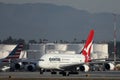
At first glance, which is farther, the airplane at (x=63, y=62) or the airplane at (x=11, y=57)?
the airplane at (x=11, y=57)

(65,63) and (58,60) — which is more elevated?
(58,60)

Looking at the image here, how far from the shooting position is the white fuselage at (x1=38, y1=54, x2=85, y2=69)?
328 feet

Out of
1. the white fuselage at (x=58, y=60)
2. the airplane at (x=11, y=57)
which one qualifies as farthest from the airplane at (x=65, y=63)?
the airplane at (x=11, y=57)

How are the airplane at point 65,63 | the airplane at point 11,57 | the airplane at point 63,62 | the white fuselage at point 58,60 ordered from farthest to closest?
the airplane at point 11,57 → the airplane at point 65,63 → the airplane at point 63,62 → the white fuselage at point 58,60

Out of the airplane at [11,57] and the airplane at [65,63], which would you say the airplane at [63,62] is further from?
the airplane at [11,57]

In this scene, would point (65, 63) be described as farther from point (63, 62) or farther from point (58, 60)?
point (58, 60)

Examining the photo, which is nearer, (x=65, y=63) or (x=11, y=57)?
(x=65, y=63)

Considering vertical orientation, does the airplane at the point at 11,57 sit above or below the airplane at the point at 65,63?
above

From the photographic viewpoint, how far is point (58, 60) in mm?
102125

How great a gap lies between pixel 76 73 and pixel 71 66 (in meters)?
1.80

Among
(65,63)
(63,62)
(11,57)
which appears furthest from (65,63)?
(11,57)

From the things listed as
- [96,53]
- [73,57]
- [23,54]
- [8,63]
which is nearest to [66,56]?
[73,57]

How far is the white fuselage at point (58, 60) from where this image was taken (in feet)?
328

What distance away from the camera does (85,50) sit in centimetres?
10919
